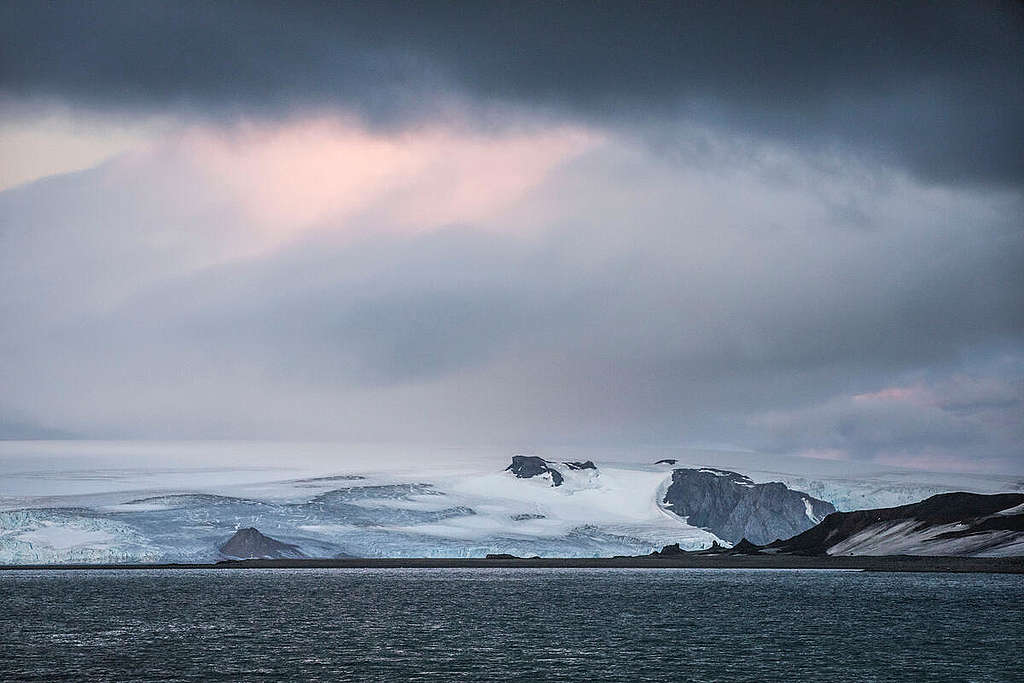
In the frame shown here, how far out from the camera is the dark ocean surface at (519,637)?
6462cm

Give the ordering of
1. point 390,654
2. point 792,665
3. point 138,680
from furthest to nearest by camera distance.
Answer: point 390,654
point 792,665
point 138,680

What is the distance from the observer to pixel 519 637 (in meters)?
86.7

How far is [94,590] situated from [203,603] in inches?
2047

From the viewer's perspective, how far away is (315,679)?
60.6m

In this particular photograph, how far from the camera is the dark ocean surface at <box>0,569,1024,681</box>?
64625mm

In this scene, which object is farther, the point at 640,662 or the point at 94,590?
the point at 94,590

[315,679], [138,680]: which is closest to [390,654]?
[315,679]

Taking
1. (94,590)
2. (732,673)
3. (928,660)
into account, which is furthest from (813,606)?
(94,590)

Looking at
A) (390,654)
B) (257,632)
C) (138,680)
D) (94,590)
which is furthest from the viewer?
(94,590)

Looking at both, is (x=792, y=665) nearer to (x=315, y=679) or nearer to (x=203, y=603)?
(x=315, y=679)

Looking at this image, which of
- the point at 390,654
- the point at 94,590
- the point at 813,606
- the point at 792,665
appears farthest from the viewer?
Answer: the point at 94,590

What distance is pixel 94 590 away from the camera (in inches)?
6983

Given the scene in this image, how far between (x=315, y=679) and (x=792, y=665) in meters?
26.3

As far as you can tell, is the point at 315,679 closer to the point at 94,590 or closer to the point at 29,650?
the point at 29,650
